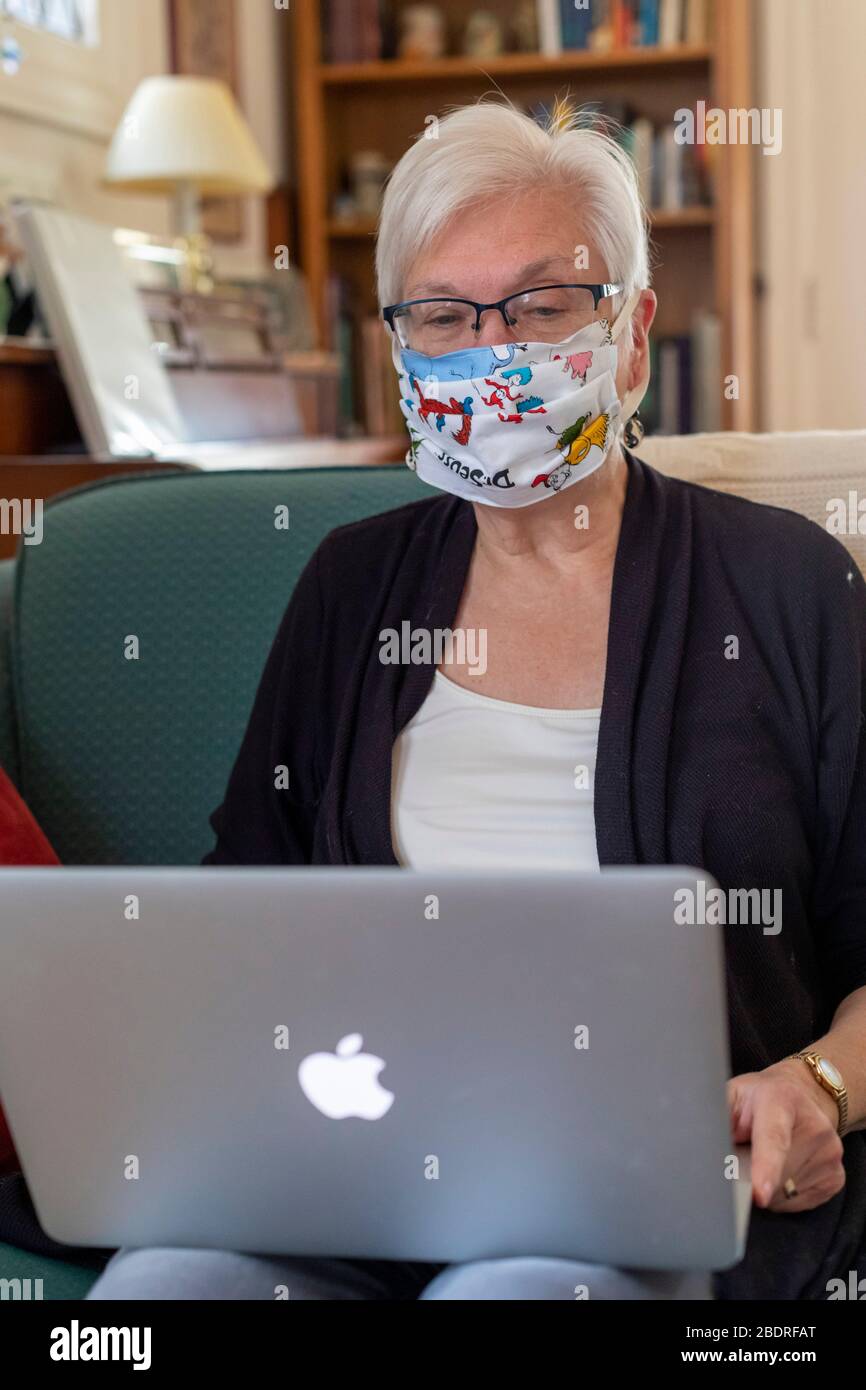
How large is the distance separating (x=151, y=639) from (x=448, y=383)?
0.43 m

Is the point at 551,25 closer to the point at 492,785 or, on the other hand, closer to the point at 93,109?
the point at 93,109

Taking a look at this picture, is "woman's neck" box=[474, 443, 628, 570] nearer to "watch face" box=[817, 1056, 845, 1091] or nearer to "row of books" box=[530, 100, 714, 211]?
"watch face" box=[817, 1056, 845, 1091]

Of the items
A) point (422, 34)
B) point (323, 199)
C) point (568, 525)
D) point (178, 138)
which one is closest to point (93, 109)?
point (178, 138)

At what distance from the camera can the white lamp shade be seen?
126 inches

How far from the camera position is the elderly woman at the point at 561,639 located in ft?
3.67

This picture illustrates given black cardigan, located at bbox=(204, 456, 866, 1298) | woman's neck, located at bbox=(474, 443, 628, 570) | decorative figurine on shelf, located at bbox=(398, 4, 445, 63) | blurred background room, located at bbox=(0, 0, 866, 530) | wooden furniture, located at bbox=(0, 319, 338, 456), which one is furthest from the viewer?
decorative figurine on shelf, located at bbox=(398, 4, 445, 63)

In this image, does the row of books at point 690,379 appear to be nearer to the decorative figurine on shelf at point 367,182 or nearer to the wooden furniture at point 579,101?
the wooden furniture at point 579,101

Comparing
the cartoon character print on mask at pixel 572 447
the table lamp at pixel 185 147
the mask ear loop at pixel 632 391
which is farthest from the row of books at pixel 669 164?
the cartoon character print on mask at pixel 572 447

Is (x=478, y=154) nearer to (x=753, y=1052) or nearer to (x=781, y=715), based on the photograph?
(x=781, y=715)

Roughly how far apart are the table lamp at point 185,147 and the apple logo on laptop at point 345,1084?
2767 millimetres

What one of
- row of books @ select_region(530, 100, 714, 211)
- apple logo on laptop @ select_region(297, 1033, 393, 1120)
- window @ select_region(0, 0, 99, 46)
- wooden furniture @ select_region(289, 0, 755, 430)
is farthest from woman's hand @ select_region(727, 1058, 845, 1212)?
row of books @ select_region(530, 100, 714, 211)

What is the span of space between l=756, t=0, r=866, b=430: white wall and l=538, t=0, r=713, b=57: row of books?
0.16 meters

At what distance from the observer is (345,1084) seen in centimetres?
77

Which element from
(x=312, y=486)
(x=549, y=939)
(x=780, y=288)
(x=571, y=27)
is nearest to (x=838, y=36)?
(x=780, y=288)
